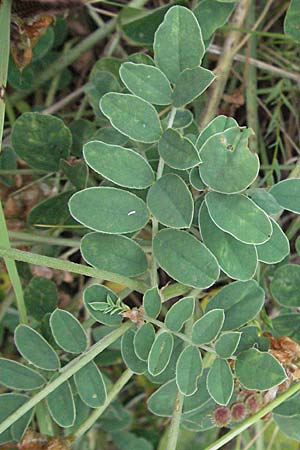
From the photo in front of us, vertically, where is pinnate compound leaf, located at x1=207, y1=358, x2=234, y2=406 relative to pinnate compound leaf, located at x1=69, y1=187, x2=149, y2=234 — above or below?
below

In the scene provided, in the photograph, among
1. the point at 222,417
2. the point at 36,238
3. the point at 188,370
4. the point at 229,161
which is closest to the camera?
the point at 229,161

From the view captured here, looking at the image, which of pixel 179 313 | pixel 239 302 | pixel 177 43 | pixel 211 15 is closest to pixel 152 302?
pixel 179 313

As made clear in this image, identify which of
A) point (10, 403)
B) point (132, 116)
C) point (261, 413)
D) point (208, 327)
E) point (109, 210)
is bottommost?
point (10, 403)

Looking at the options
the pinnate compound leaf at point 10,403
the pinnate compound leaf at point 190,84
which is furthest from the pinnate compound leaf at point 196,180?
the pinnate compound leaf at point 10,403

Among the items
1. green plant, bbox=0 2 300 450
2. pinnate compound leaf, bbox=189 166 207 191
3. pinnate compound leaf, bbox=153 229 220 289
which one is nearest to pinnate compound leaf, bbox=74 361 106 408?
green plant, bbox=0 2 300 450

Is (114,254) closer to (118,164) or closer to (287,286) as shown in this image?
(118,164)

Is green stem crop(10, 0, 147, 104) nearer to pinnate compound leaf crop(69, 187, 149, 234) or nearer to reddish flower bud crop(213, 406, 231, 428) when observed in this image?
pinnate compound leaf crop(69, 187, 149, 234)

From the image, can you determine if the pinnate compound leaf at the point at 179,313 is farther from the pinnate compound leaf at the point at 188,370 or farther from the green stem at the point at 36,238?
the green stem at the point at 36,238
